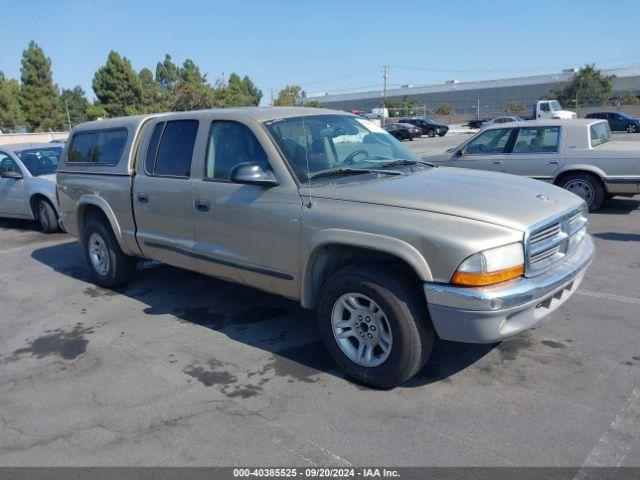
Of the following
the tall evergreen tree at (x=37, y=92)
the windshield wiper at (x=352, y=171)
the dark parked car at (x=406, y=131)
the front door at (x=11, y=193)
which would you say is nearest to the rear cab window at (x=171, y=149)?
the windshield wiper at (x=352, y=171)

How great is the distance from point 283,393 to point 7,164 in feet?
30.4

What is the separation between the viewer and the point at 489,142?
9.91m

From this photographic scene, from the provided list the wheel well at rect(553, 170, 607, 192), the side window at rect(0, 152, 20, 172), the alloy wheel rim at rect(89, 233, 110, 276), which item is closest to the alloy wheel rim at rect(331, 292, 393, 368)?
the alloy wheel rim at rect(89, 233, 110, 276)

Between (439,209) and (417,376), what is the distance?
1260 mm

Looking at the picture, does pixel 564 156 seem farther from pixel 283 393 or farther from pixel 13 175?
pixel 13 175

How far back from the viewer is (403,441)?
125 inches

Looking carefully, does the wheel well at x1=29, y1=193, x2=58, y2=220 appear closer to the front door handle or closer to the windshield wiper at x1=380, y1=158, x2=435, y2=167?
the front door handle

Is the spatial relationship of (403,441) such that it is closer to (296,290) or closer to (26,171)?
(296,290)

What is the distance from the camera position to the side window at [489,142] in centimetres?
980

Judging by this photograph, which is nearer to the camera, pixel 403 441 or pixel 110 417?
pixel 403 441

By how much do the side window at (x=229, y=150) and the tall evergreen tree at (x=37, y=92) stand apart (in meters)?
52.0

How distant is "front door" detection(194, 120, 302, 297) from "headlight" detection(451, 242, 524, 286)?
51.6 inches

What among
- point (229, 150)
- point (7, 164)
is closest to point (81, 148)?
point (229, 150)

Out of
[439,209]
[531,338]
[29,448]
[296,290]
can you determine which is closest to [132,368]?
[29,448]
